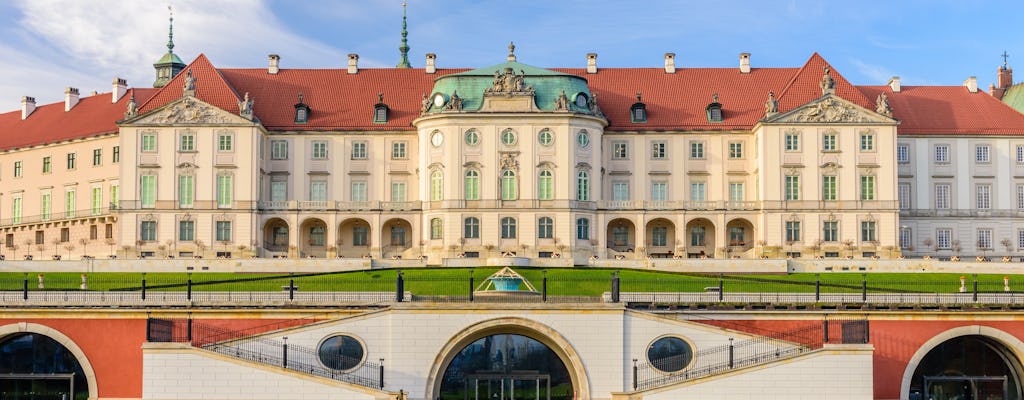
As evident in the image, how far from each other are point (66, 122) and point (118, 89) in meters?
4.11

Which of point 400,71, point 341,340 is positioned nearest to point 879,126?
point 400,71

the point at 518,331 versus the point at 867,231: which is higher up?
the point at 867,231

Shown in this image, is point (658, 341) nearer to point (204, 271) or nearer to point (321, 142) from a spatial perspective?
point (204, 271)

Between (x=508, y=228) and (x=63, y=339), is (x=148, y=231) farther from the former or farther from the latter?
(x=63, y=339)

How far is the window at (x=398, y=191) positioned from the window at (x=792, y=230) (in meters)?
22.7

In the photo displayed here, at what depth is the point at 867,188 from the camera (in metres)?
82.6

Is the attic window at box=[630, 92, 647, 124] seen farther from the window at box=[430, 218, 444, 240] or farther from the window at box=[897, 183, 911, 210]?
the window at box=[897, 183, 911, 210]

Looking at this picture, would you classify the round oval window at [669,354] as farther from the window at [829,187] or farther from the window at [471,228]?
the window at [829,187]

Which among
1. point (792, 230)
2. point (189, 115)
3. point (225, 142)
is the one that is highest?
point (189, 115)

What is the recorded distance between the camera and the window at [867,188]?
3248 inches

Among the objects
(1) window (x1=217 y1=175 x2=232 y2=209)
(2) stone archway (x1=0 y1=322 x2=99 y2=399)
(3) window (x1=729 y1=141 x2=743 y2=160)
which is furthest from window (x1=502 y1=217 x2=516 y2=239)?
(2) stone archway (x1=0 y1=322 x2=99 y2=399)

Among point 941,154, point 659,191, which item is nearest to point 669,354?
point 659,191

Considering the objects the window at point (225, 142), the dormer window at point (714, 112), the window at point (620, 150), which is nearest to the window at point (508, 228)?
the window at point (620, 150)

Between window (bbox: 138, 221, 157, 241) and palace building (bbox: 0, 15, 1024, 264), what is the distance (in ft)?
0.31
